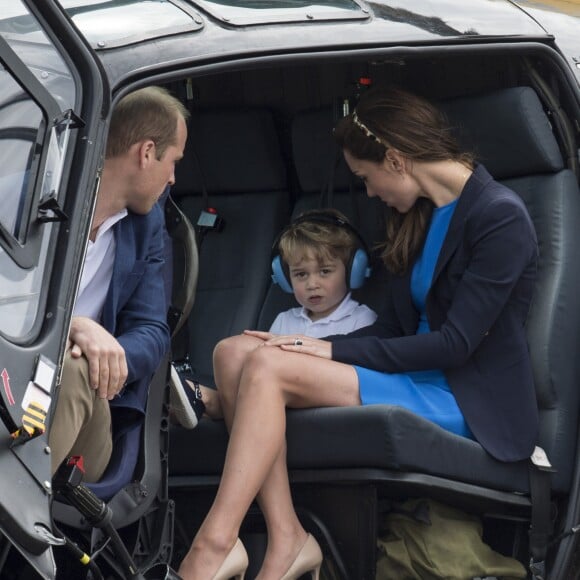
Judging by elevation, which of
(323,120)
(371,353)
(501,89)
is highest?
(501,89)

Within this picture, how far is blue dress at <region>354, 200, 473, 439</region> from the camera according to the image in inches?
124

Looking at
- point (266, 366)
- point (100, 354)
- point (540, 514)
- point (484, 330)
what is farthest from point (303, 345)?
point (100, 354)

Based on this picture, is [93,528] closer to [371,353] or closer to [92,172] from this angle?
[92,172]

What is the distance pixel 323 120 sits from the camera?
3.79 metres

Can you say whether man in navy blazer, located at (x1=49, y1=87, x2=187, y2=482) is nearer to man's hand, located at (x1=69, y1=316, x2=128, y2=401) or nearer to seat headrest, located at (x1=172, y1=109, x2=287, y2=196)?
man's hand, located at (x1=69, y1=316, x2=128, y2=401)

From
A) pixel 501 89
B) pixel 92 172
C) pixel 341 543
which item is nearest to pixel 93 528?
pixel 92 172

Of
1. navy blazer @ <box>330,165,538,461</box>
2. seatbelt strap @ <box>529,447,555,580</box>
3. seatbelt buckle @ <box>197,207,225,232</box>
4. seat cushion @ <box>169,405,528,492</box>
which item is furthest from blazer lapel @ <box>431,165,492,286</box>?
seatbelt buckle @ <box>197,207,225,232</box>

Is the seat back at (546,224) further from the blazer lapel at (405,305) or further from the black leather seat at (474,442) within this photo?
the blazer lapel at (405,305)

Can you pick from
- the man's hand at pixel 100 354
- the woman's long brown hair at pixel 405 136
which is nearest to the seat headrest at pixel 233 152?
the woman's long brown hair at pixel 405 136

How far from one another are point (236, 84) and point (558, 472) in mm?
1624

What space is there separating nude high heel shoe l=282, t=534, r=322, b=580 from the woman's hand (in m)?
0.46

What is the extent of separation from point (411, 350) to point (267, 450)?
473 mm

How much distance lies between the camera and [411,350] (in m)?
3.17

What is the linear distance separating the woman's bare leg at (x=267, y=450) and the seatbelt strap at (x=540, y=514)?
494 millimetres
